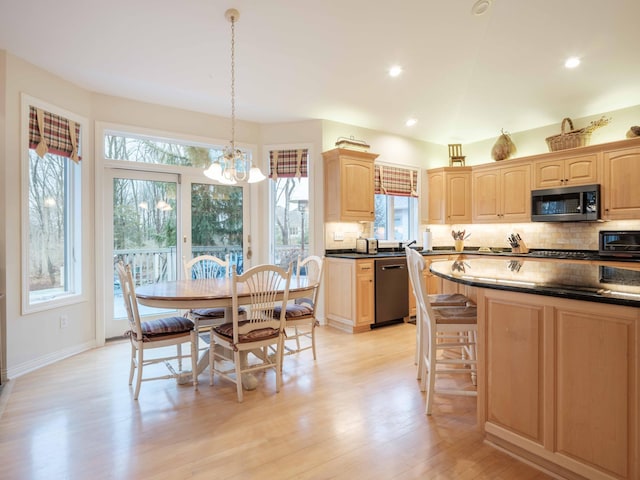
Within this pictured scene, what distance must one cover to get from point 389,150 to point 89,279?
4.26 m

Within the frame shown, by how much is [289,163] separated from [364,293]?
2.00 meters

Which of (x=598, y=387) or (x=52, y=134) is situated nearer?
(x=598, y=387)

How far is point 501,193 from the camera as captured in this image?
5098 mm

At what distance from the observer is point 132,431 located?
6.77 feet

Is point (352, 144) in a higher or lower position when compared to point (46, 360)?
higher

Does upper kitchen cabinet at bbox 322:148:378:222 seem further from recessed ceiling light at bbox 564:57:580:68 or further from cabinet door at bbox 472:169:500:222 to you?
recessed ceiling light at bbox 564:57:580:68

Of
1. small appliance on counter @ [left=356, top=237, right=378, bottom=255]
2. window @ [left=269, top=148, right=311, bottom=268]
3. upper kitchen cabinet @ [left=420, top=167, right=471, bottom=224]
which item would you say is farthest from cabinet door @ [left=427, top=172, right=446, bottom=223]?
window @ [left=269, top=148, right=311, bottom=268]

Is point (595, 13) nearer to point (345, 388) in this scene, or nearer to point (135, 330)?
point (345, 388)

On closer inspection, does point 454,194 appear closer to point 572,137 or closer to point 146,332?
point 572,137

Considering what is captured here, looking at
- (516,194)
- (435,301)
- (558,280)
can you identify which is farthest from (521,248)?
(558,280)

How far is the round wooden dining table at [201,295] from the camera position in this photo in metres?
2.45

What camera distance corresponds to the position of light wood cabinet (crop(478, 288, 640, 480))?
1.40m

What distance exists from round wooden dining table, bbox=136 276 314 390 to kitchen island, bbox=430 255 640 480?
4.67ft

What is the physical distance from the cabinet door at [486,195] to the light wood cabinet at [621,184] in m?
1.28
